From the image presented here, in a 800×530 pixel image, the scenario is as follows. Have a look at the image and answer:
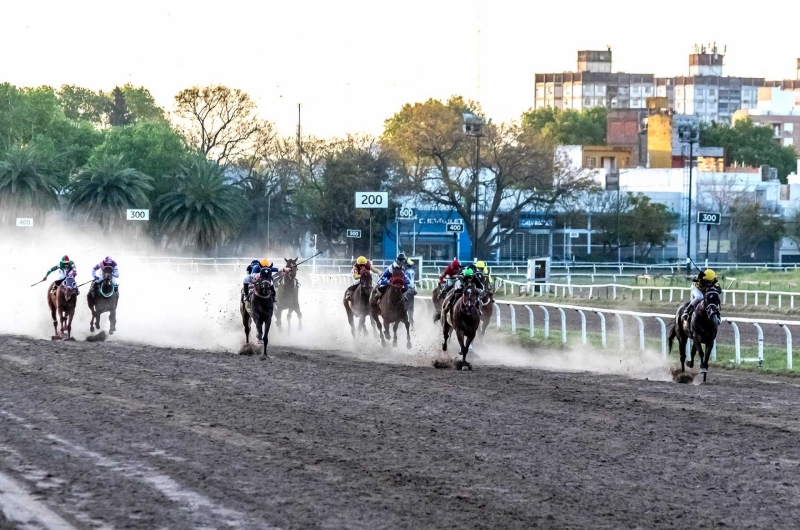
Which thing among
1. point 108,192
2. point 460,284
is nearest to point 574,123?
point 108,192

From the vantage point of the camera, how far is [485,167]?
6919 cm

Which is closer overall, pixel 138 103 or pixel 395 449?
pixel 395 449

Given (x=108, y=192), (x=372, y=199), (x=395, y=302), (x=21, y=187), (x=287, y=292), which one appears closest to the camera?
(x=395, y=302)

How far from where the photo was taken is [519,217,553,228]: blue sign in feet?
245

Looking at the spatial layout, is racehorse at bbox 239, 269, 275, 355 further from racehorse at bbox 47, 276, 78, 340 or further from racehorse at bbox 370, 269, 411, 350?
racehorse at bbox 47, 276, 78, 340

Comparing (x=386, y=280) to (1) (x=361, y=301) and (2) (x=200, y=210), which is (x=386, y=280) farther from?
(2) (x=200, y=210)

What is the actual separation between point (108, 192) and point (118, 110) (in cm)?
5869

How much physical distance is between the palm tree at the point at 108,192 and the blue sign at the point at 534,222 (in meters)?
20.7

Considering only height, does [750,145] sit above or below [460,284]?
above

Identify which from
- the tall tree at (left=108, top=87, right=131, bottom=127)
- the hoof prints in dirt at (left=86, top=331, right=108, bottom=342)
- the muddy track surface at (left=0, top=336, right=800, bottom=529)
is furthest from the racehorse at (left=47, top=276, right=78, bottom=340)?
the tall tree at (left=108, top=87, right=131, bottom=127)

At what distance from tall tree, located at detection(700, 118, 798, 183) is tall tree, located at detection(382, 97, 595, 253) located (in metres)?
71.0

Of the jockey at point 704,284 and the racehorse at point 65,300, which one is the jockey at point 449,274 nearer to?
the jockey at point 704,284

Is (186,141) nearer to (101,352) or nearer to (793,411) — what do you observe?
(101,352)

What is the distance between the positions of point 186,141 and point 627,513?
78.9 metres
